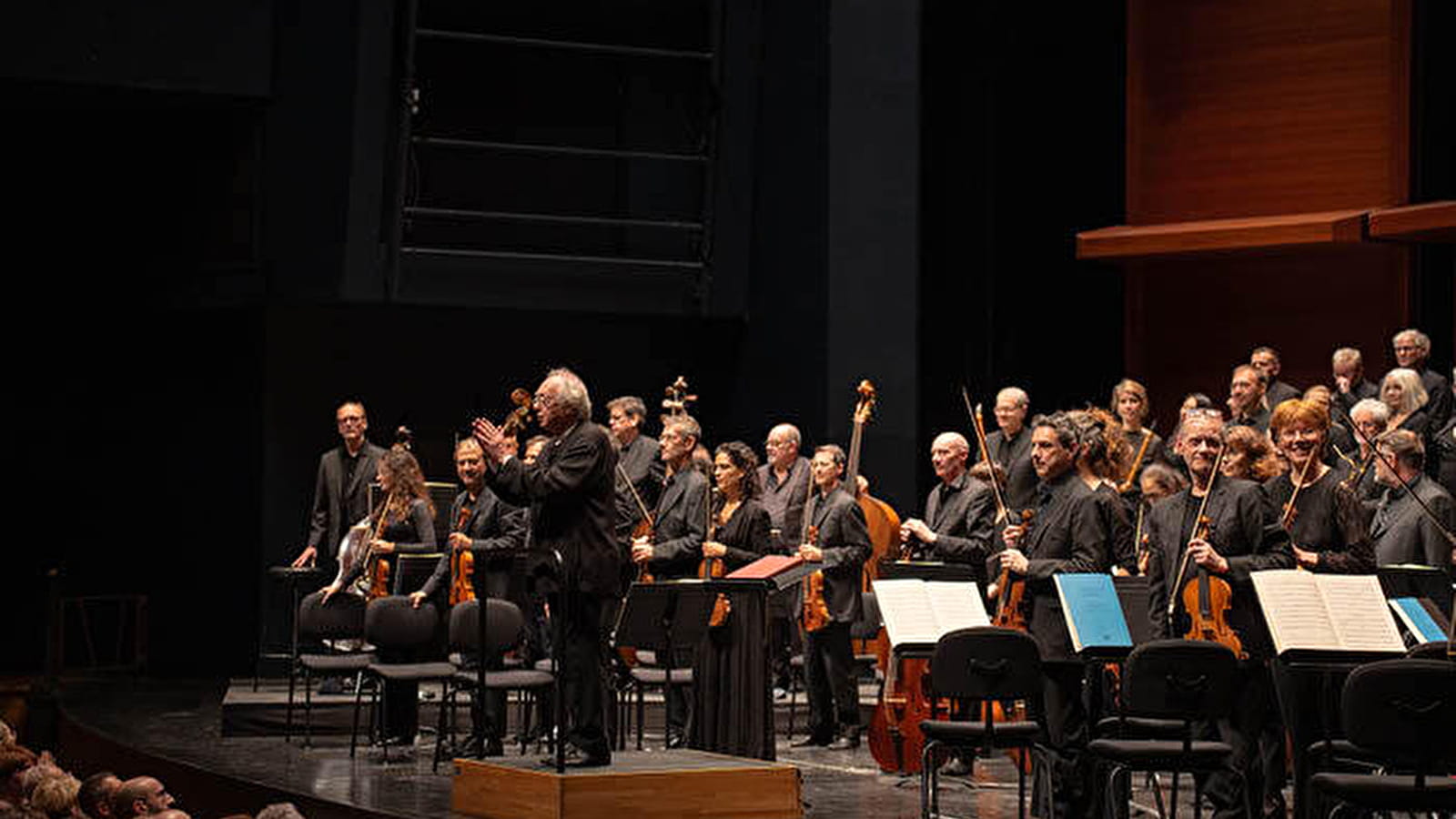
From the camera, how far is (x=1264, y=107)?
15.0 meters

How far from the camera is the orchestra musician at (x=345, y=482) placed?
1256cm

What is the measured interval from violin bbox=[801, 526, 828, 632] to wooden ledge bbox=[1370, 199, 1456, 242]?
501cm

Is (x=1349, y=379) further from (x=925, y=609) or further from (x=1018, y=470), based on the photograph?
(x=925, y=609)

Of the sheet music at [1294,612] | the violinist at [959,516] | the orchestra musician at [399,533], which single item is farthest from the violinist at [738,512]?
the sheet music at [1294,612]

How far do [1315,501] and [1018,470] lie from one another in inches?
79.7

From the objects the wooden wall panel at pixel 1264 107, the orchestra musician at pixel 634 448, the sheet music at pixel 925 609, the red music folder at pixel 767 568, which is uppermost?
the wooden wall panel at pixel 1264 107

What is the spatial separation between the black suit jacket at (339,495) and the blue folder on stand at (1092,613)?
19.6 ft

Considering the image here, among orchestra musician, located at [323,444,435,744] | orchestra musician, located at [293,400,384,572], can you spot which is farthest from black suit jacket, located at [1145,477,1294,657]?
orchestra musician, located at [293,400,384,572]

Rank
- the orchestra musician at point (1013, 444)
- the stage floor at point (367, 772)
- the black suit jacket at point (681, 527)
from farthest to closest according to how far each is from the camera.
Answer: the black suit jacket at point (681, 527) < the orchestra musician at point (1013, 444) < the stage floor at point (367, 772)

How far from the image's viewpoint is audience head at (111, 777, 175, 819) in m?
5.55

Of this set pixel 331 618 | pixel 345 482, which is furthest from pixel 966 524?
pixel 345 482

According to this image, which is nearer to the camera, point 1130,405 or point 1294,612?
point 1294,612

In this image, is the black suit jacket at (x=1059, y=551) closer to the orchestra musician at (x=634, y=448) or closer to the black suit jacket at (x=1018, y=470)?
the black suit jacket at (x=1018, y=470)

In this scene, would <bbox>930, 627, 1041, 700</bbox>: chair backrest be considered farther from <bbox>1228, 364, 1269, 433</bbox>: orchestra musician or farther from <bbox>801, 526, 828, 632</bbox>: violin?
<bbox>1228, 364, 1269, 433</bbox>: orchestra musician
